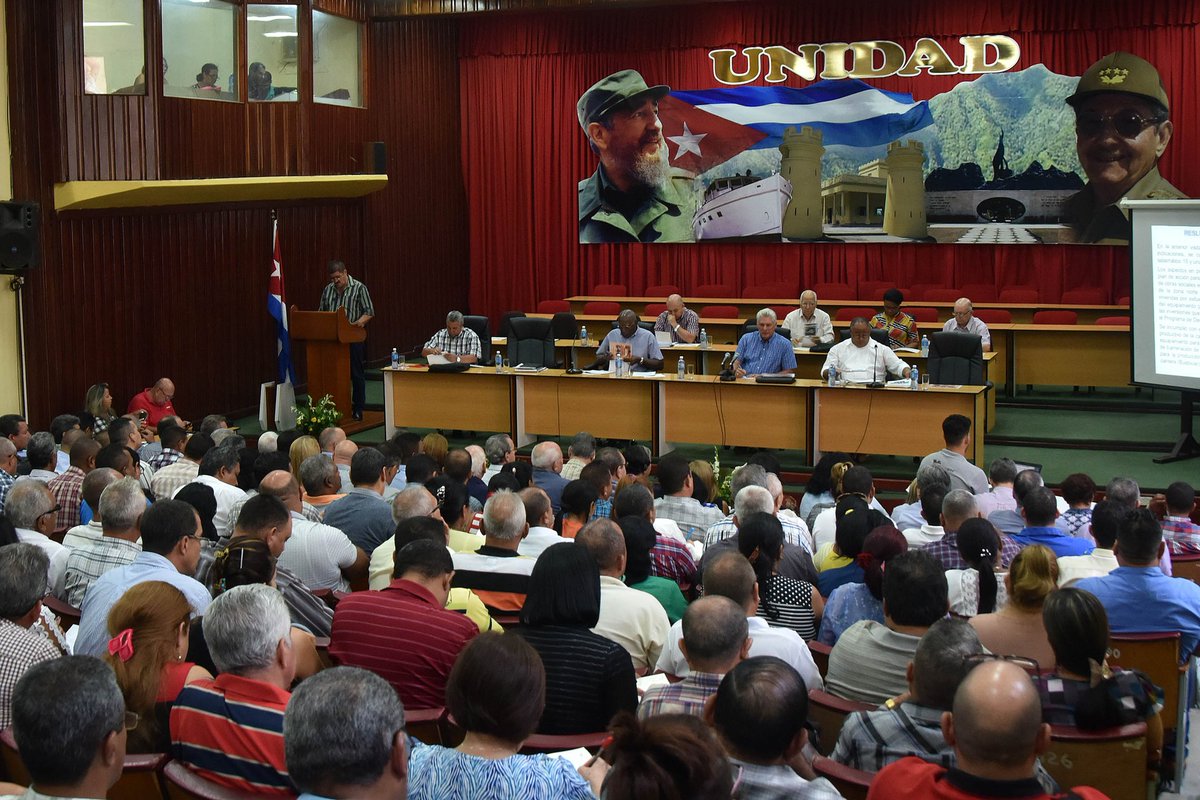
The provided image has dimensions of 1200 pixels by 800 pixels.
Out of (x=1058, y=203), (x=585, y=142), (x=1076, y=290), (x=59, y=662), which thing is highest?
(x=585, y=142)

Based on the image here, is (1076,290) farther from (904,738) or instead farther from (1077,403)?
(904,738)

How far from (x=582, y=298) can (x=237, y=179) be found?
548 centimetres

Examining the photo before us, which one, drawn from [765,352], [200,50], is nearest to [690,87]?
[765,352]

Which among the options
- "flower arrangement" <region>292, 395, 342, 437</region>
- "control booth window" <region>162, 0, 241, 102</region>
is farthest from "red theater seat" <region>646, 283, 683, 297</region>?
"flower arrangement" <region>292, 395, 342, 437</region>

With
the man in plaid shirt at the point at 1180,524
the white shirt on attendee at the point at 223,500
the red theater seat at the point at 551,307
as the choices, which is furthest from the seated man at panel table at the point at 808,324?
the white shirt on attendee at the point at 223,500

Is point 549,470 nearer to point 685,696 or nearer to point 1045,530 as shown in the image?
point 1045,530

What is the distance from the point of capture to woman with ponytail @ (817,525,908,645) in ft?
13.8

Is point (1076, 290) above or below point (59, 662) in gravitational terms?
above

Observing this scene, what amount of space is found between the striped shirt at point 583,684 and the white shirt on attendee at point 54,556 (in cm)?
224

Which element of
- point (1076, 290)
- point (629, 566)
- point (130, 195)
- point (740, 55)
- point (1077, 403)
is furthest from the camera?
point (740, 55)

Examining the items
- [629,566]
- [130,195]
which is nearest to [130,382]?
[130,195]

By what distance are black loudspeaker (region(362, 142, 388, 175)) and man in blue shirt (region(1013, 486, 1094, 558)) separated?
9.14 meters

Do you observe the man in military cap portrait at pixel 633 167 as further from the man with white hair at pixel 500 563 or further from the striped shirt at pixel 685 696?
the striped shirt at pixel 685 696

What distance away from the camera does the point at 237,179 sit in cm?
1076
